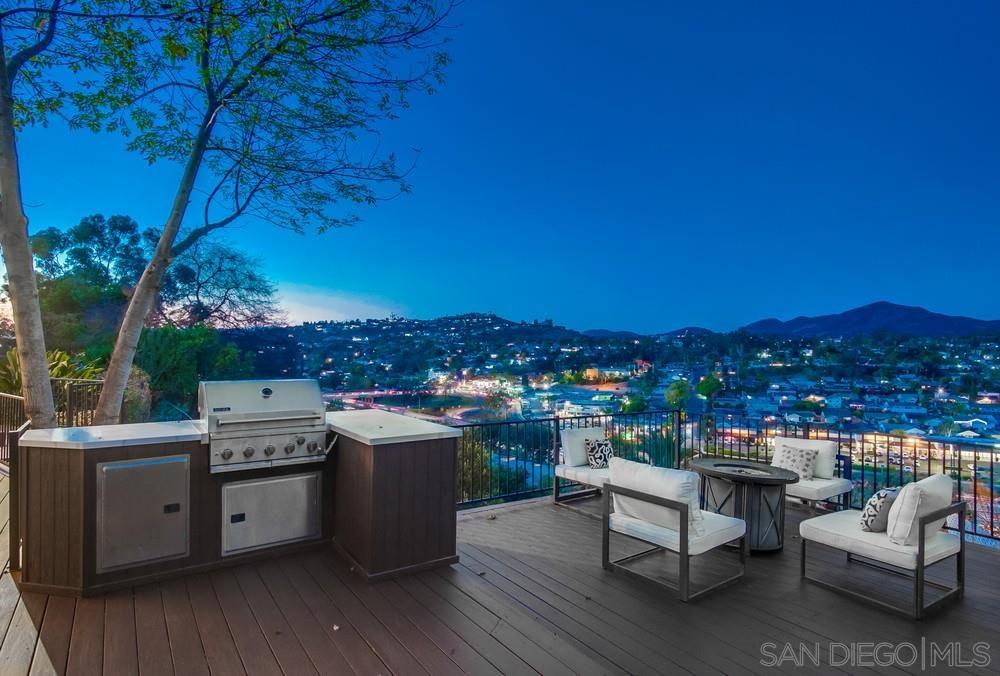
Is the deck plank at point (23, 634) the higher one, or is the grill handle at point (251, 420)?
the grill handle at point (251, 420)

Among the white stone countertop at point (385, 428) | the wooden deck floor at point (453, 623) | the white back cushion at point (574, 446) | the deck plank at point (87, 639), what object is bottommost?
the wooden deck floor at point (453, 623)

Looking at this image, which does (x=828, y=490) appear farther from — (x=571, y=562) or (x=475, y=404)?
(x=475, y=404)

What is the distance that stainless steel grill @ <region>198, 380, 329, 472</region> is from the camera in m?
3.13

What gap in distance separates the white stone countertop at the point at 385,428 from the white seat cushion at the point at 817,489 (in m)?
3.12

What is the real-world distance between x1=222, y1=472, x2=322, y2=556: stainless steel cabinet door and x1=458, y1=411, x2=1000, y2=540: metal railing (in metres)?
1.21

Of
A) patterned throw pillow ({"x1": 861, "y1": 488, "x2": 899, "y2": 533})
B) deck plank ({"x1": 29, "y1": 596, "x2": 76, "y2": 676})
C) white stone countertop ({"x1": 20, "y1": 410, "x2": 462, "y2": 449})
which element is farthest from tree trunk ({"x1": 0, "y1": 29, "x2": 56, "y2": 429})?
patterned throw pillow ({"x1": 861, "y1": 488, "x2": 899, "y2": 533})

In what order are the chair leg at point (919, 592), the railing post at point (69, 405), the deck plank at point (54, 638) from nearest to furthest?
the deck plank at point (54, 638)
the chair leg at point (919, 592)
the railing post at point (69, 405)

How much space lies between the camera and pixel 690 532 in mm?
3078

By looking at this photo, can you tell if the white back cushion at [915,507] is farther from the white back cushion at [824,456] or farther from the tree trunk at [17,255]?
the tree trunk at [17,255]

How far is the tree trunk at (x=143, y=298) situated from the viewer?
6.65m

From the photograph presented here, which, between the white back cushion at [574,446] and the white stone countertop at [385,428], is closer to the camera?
the white stone countertop at [385,428]

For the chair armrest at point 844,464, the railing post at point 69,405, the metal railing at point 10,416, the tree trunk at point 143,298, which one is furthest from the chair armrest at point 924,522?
the railing post at point 69,405

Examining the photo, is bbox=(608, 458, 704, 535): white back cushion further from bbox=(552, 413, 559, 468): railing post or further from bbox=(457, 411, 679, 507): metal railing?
bbox=(552, 413, 559, 468): railing post

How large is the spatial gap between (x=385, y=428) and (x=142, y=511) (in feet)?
4.76
